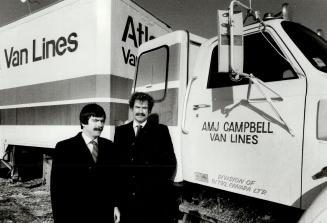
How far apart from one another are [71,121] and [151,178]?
2.23 meters

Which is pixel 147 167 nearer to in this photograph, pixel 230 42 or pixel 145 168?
pixel 145 168

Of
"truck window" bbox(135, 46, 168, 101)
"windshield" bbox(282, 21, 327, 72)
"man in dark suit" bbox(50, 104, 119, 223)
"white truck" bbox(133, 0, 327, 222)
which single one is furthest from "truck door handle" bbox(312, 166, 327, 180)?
"truck window" bbox(135, 46, 168, 101)

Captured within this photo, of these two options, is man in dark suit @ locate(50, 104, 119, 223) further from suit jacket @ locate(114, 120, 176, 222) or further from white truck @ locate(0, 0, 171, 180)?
white truck @ locate(0, 0, 171, 180)

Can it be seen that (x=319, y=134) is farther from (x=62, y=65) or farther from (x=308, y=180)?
(x=62, y=65)

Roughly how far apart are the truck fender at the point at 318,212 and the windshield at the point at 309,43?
41.5 inches

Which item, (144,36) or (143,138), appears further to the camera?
(144,36)

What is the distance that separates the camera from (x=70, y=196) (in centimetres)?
256

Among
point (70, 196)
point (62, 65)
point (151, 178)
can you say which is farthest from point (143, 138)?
point (62, 65)

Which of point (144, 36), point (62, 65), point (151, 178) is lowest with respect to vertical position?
point (151, 178)

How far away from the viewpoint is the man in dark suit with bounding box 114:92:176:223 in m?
3.29

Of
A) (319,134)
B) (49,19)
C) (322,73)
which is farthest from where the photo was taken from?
(49,19)

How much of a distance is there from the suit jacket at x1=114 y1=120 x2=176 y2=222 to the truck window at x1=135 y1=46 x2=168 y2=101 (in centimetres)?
60

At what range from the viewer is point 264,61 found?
2.88 meters

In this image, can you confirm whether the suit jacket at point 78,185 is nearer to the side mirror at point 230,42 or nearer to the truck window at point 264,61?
Result: the side mirror at point 230,42
